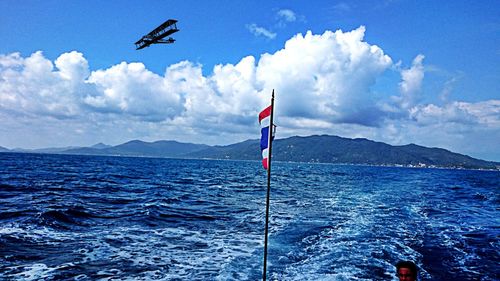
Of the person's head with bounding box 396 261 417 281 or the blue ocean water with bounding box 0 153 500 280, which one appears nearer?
the person's head with bounding box 396 261 417 281

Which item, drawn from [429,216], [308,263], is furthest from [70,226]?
[429,216]

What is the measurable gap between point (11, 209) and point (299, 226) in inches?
819

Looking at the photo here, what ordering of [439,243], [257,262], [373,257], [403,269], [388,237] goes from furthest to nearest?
[388,237] → [439,243] → [373,257] → [257,262] → [403,269]

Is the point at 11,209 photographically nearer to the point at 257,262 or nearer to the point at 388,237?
the point at 257,262

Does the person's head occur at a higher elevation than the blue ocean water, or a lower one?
higher

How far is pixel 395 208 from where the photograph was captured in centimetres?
3288

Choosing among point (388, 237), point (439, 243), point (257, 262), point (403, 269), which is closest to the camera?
point (403, 269)

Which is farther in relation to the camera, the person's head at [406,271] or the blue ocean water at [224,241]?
the blue ocean water at [224,241]

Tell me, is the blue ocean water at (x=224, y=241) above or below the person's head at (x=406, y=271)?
below

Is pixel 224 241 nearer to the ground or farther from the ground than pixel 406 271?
nearer to the ground

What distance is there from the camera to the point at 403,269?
5.70 meters

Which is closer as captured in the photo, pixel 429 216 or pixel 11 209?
pixel 11 209

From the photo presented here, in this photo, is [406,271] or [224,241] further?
[224,241]

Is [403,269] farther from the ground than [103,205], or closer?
farther from the ground
